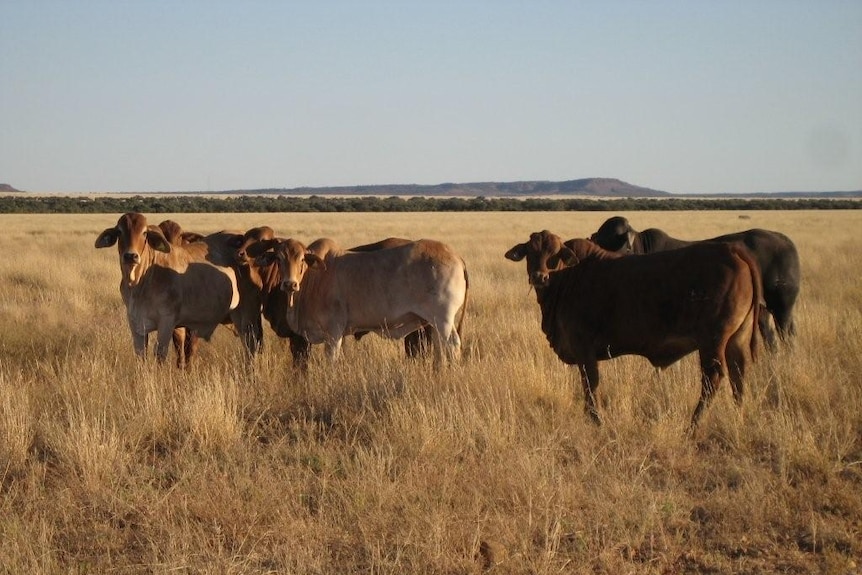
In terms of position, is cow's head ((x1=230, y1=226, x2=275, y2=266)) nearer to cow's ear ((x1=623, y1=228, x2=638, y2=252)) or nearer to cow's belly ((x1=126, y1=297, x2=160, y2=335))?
cow's belly ((x1=126, y1=297, x2=160, y2=335))

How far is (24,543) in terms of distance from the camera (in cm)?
510

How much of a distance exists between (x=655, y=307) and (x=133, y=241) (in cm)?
544

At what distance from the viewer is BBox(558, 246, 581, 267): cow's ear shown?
8117 mm

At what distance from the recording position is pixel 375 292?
9898 mm

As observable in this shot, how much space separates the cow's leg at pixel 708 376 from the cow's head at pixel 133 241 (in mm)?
5749

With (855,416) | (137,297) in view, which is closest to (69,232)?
(137,297)

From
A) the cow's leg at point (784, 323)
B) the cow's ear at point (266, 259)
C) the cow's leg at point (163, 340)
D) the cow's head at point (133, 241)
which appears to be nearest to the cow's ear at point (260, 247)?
the cow's ear at point (266, 259)

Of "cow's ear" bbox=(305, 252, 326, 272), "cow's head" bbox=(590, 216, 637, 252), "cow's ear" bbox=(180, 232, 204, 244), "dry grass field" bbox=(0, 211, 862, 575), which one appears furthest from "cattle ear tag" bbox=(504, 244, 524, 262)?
"cow's ear" bbox=(180, 232, 204, 244)

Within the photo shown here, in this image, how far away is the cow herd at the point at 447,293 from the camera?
748 centimetres

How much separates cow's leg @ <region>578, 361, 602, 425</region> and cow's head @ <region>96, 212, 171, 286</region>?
4.80 meters

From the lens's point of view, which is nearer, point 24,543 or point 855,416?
point 24,543

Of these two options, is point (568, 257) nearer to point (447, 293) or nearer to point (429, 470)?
point (447, 293)

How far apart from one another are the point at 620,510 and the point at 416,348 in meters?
5.41

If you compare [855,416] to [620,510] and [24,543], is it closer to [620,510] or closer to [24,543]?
[620,510]
